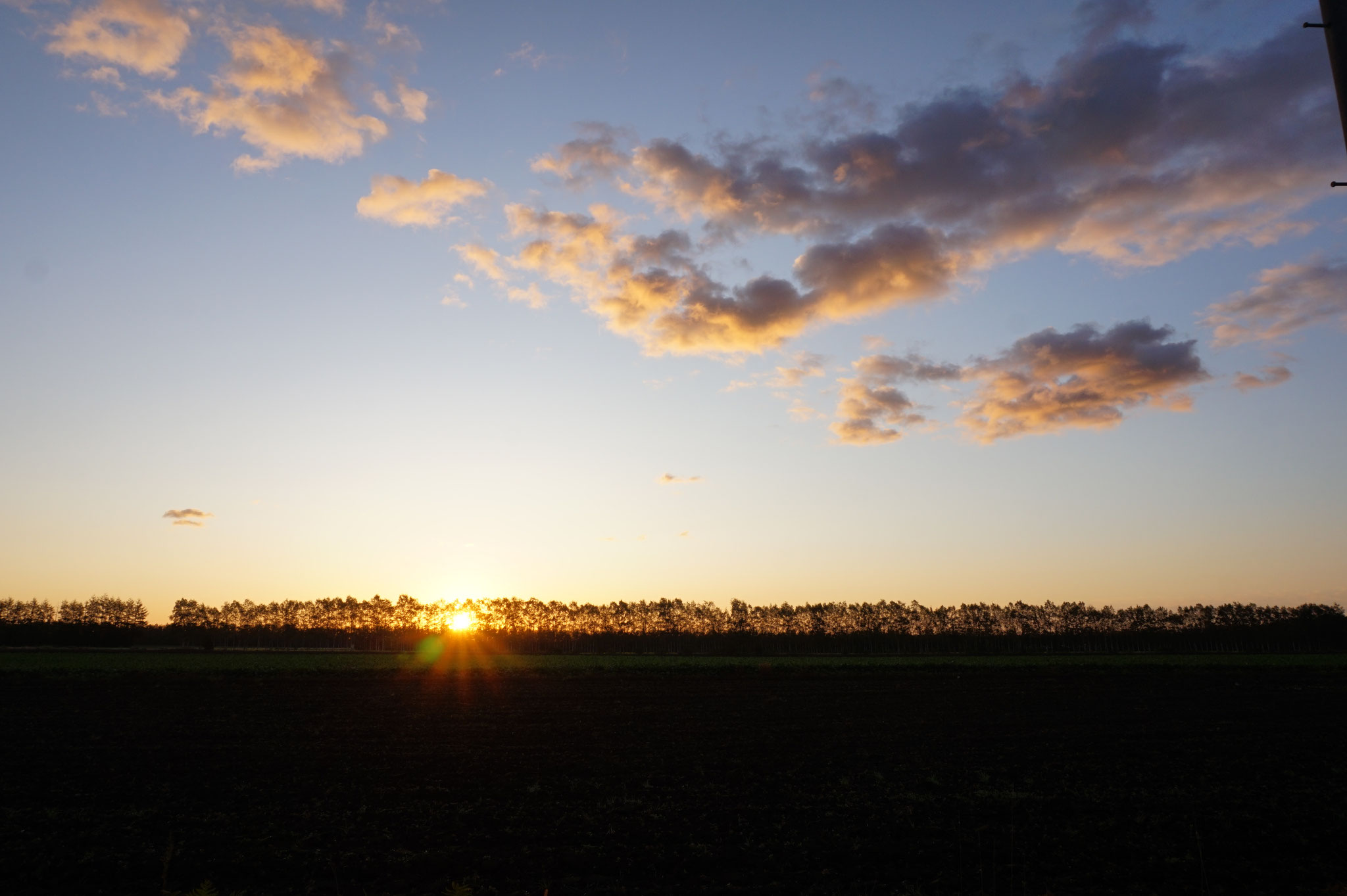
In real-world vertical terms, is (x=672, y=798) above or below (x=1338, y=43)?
below

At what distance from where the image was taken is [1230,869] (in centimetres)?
1251

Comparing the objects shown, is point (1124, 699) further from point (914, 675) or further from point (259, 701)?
point (259, 701)

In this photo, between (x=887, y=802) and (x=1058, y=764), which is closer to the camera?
(x=887, y=802)

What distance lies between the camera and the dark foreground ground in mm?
12352

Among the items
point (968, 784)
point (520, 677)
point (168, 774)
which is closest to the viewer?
point (968, 784)

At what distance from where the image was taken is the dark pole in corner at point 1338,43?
4781 millimetres

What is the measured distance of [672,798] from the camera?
1739 cm

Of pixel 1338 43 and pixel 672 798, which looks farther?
pixel 672 798

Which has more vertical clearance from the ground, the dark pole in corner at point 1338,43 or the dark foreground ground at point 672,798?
the dark pole in corner at point 1338,43

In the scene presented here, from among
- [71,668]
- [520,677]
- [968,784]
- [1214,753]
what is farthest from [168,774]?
[71,668]

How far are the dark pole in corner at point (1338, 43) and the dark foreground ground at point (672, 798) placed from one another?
35.7 ft

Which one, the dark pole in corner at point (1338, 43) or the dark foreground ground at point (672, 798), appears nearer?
the dark pole in corner at point (1338, 43)

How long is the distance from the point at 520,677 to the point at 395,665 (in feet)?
75.6

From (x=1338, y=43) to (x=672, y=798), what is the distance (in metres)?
17.2
